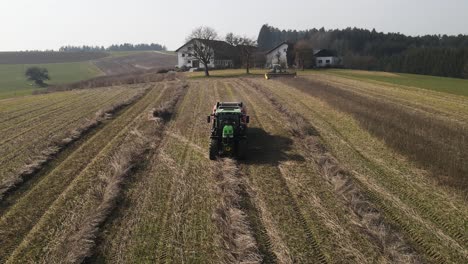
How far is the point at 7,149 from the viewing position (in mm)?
17094

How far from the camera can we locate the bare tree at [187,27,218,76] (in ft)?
201

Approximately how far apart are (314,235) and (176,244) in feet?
11.6

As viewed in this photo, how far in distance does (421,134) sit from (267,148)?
28.5 ft

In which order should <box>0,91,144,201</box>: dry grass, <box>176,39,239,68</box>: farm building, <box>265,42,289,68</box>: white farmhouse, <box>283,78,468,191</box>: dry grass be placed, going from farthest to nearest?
1. <box>265,42,289,68</box>: white farmhouse
2. <box>176,39,239,68</box>: farm building
3. <box>283,78,468,191</box>: dry grass
4. <box>0,91,144,201</box>: dry grass

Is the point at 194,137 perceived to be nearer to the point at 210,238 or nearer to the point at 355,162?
the point at 355,162

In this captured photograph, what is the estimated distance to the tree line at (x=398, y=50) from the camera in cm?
7875

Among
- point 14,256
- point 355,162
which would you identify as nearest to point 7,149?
point 14,256

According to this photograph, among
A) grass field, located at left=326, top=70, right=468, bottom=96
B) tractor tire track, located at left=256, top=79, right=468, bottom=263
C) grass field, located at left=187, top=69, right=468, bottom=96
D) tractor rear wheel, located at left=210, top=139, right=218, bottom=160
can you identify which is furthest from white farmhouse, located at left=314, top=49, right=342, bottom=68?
tractor tire track, located at left=256, top=79, right=468, bottom=263

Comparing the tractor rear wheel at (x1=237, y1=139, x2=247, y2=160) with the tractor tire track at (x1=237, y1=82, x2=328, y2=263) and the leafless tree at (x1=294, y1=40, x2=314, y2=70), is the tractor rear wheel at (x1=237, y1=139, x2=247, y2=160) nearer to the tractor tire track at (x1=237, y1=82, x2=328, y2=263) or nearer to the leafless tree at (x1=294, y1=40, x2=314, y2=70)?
the tractor tire track at (x1=237, y1=82, x2=328, y2=263)

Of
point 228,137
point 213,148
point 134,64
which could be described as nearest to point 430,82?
point 228,137

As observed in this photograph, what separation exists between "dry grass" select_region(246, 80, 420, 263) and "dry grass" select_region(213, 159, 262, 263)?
123 inches

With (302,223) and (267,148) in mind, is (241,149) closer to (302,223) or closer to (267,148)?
(267,148)

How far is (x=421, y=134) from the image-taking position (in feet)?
60.4

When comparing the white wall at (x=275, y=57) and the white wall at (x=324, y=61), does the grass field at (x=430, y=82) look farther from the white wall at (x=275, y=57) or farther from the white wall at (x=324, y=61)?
the white wall at (x=275, y=57)
